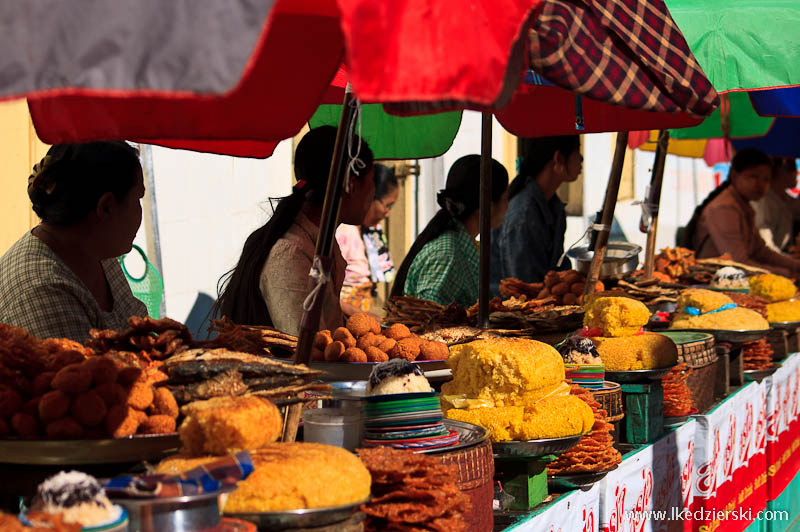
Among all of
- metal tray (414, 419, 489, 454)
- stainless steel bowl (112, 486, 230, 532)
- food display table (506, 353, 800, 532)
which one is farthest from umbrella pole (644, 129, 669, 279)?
stainless steel bowl (112, 486, 230, 532)

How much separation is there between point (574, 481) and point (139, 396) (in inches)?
60.1

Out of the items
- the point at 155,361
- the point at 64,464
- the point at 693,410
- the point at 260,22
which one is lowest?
the point at 693,410

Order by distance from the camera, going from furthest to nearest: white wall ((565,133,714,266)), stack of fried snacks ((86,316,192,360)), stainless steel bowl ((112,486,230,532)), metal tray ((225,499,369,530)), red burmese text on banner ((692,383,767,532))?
1. white wall ((565,133,714,266))
2. red burmese text on banner ((692,383,767,532))
3. stack of fried snacks ((86,316,192,360))
4. metal tray ((225,499,369,530))
5. stainless steel bowl ((112,486,230,532))

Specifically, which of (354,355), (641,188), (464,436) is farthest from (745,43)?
(641,188)

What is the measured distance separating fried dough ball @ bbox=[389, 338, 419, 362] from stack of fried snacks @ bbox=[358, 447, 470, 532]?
90cm

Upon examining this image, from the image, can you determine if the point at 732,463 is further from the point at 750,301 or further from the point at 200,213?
the point at 200,213

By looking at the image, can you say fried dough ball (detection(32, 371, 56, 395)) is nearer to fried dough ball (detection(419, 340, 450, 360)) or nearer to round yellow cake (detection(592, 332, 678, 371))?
fried dough ball (detection(419, 340, 450, 360))

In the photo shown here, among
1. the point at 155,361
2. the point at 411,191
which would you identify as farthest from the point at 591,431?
the point at 411,191

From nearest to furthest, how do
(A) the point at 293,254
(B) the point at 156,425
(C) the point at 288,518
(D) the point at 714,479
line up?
(C) the point at 288,518 → (B) the point at 156,425 → (A) the point at 293,254 → (D) the point at 714,479

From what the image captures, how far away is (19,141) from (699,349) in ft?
12.5

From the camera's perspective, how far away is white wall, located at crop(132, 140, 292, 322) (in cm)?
628

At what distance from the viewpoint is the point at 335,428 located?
2.17m

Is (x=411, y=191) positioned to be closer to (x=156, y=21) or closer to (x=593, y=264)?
(x=593, y=264)

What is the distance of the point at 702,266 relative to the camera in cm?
676
